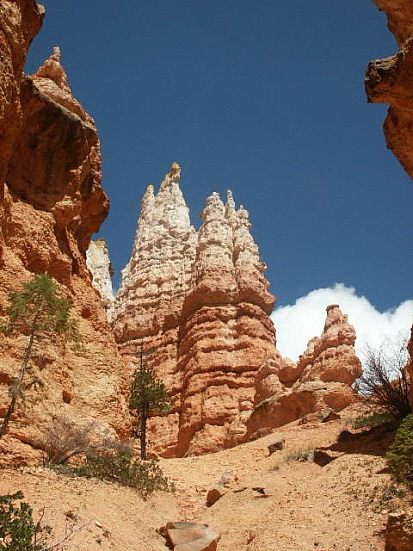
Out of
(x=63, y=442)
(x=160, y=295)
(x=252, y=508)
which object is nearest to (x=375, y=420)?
(x=252, y=508)

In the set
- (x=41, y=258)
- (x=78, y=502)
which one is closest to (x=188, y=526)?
(x=78, y=502)

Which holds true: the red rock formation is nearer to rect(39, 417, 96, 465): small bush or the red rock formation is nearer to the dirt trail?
the dirt trail

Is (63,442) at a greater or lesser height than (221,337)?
lesser

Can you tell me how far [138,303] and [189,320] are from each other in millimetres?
7394

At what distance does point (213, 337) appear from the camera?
47375 millimetres

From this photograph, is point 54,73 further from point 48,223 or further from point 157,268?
point 157,268

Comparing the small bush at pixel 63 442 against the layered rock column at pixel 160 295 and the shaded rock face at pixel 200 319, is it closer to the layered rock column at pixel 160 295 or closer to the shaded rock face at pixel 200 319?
the shaded rock face at pixel 200 319

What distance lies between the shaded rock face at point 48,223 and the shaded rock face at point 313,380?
41.6 feet

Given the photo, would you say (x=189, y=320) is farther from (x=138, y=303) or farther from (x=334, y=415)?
(x=334, y=415)

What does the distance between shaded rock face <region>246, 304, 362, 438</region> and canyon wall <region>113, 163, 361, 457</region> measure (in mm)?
69

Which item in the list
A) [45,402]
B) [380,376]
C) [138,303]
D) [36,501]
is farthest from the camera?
[138,303]

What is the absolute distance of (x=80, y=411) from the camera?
18.8 metres

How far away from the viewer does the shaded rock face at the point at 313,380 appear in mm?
29969

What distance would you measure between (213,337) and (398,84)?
1422 inches
